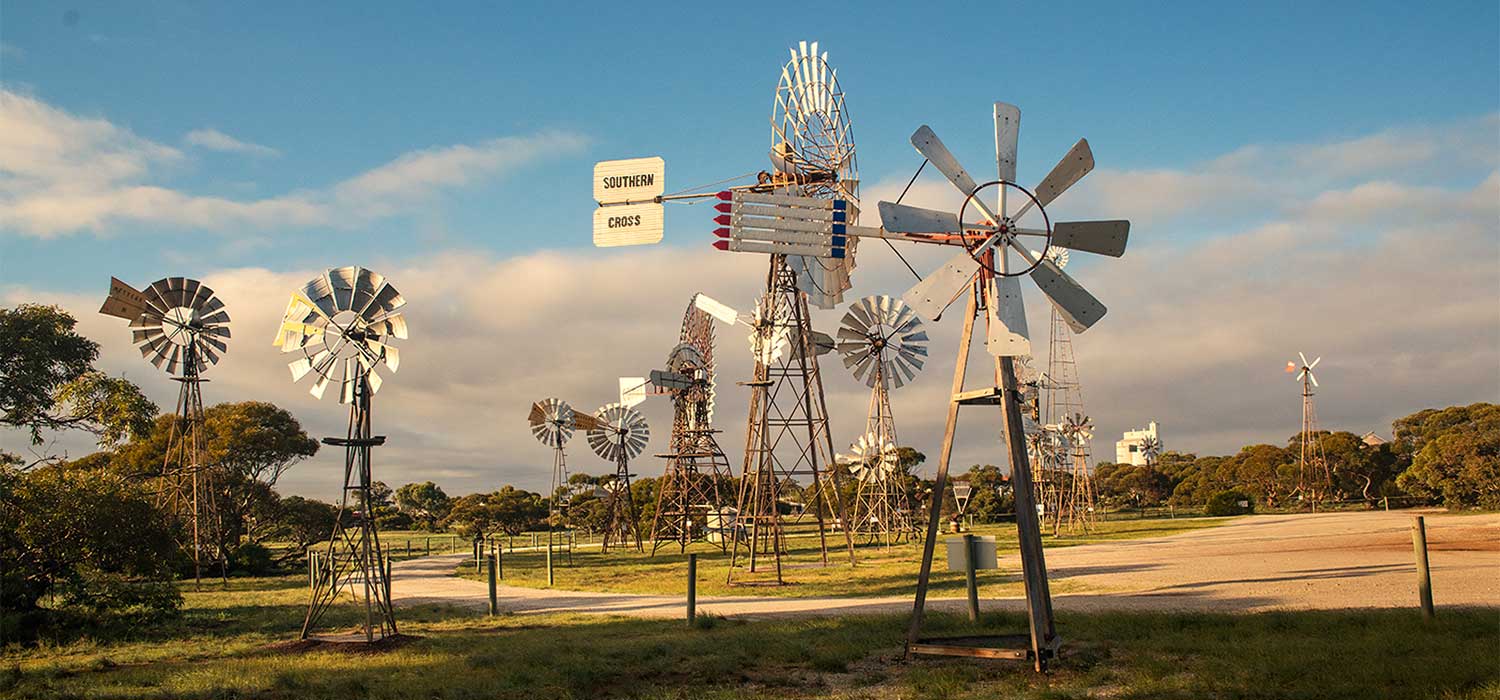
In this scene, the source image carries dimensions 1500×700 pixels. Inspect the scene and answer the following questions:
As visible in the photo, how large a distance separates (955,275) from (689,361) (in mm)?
33651

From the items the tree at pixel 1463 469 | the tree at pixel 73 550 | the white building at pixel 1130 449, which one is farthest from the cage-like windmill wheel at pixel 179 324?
the white building at pixel 1130 449

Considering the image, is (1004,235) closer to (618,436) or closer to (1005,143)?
(1005,143)

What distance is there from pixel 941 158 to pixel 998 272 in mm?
1568

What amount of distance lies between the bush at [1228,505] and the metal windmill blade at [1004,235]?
226 feet

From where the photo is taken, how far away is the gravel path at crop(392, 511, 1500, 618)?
53.6ft

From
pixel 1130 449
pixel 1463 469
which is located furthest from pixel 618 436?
pixel 1130 449

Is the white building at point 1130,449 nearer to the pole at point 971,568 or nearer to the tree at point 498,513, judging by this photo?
the tree at point 498,513

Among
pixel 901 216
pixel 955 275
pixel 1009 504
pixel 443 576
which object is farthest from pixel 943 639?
pixel 1009 504

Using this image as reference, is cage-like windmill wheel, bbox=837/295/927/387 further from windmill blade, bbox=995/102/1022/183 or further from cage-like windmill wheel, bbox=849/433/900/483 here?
windmill blade, bbox=995/102/1022/183

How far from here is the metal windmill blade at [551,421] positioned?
52.0m

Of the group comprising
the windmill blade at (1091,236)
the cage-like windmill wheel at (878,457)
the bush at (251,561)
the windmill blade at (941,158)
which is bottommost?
the bush at (251,561)

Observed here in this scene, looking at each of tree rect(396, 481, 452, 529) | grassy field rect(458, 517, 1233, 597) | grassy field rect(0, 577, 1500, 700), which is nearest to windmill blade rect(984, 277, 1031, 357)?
grassy field rect(0, 577, 1500, 700)

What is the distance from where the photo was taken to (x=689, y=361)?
44.5 m

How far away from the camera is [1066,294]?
449 inches
